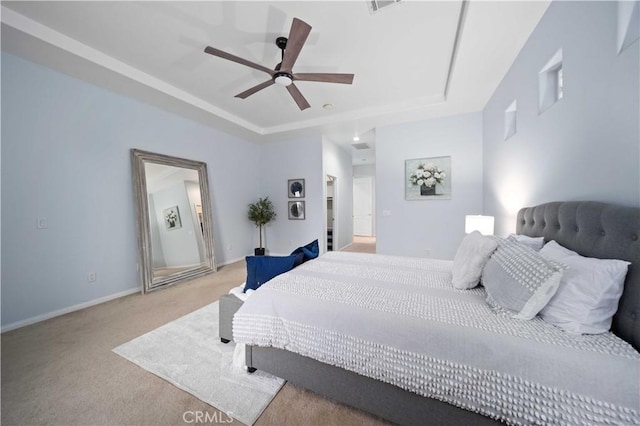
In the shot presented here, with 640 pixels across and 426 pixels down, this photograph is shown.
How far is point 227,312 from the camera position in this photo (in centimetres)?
173

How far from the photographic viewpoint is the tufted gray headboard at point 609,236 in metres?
0.87

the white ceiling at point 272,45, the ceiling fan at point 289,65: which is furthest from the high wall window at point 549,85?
the ceiling fan at point 289,65

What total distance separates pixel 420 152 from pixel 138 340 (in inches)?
177

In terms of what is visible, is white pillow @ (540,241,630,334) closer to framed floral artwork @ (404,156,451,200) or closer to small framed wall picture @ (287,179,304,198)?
framed floral artwork @ (404,156,451,200)

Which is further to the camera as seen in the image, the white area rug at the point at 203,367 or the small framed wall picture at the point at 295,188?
the small framed wall picture at the point at 295,188

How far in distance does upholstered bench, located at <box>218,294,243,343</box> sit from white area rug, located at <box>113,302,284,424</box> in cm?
12

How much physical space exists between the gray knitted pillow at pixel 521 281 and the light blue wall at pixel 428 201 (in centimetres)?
263

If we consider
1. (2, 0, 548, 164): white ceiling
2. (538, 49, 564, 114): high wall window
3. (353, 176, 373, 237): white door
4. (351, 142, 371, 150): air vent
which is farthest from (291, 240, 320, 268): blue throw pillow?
(353, 176, 373, 237): white door

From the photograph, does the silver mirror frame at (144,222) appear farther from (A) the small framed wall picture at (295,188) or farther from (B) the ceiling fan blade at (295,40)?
(B) the ceiling fan blade at (295,40)

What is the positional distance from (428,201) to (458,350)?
10.8 feet

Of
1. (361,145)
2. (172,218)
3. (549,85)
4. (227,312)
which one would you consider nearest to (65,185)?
(172,218)

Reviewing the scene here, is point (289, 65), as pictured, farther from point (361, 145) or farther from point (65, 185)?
point (361, 145)

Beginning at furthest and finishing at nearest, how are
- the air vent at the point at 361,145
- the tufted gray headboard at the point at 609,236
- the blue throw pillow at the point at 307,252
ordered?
the air vent at the point at 361,145
the blue throw pillow at the point at 307,252
the tufted gray headboard at the point at 609,236

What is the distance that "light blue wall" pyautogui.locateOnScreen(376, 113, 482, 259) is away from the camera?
356 cm
